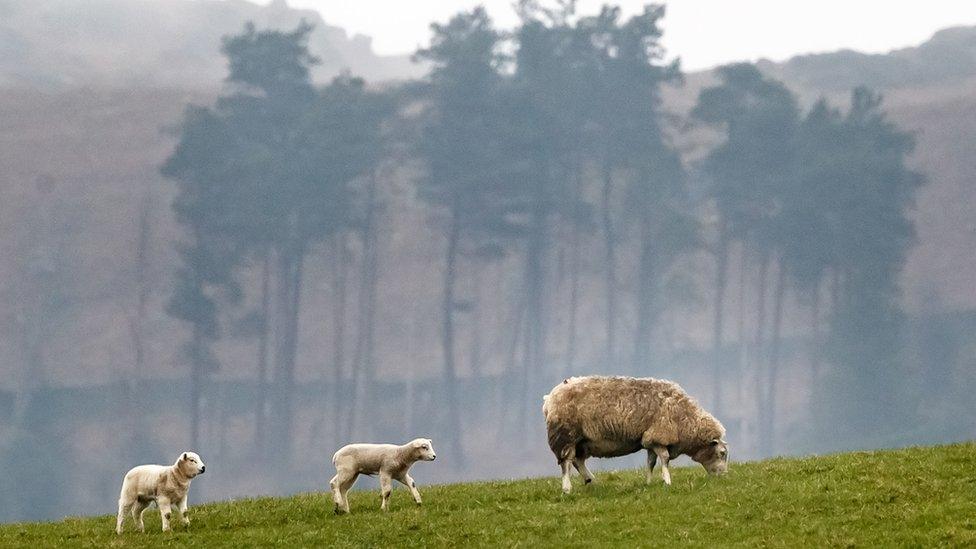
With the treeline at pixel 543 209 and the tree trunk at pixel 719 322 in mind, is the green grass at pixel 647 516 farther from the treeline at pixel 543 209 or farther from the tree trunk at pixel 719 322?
the tree trunk at pixel 719 322

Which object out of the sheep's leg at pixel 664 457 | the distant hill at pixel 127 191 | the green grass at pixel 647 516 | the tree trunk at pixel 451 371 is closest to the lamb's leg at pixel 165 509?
the green grass at pixel 647 516

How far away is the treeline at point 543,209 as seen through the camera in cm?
13350

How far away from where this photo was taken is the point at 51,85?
595 ft

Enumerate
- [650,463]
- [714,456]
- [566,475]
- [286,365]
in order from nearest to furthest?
[566,475] < [650,463] < [714,456] < [286,365]

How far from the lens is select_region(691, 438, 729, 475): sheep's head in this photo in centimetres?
2573

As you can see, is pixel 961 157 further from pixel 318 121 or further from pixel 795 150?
pixel 318 121

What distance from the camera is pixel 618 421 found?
24703mm

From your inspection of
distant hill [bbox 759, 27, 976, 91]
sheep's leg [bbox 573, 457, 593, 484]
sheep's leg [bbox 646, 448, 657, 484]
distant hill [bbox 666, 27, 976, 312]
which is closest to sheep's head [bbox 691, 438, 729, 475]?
sheep's leg [bbox 646, 448, 657, 484]

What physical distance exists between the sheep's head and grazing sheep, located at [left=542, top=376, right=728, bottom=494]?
19 cm

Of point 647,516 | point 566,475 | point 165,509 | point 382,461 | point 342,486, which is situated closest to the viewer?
point 647,516

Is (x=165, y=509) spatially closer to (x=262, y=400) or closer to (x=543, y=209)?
(x=262, y=400)

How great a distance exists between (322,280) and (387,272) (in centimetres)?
764

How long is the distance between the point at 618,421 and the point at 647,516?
2.82 metres

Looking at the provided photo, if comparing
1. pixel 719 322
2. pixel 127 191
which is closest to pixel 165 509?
pixel 719 322
